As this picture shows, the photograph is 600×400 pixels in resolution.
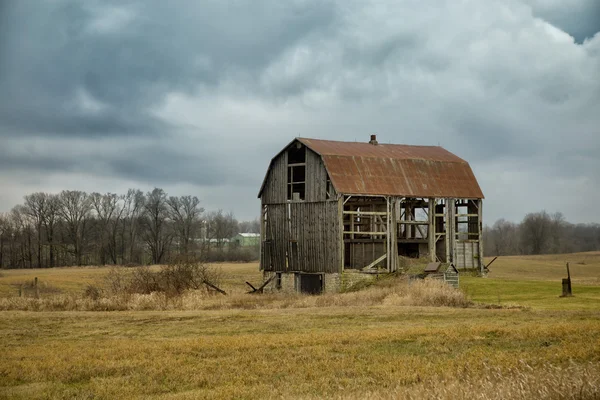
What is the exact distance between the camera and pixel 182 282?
3900cm

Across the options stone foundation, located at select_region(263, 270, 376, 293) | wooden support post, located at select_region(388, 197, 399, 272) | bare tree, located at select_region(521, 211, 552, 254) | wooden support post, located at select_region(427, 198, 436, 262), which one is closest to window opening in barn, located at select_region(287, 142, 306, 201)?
stone foundation, located at select_region(263, 270, 376, 293)

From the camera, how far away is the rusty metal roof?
41.7m

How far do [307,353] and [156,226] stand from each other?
325 ft

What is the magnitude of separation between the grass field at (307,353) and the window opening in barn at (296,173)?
13.6m

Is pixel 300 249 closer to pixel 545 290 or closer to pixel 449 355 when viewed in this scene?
pixel 545 290

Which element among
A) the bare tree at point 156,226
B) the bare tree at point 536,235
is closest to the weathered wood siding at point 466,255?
the bare tree at point 156,226

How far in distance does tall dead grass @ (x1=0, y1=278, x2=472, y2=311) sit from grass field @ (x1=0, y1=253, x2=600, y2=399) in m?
1.81

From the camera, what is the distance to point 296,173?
45.3m

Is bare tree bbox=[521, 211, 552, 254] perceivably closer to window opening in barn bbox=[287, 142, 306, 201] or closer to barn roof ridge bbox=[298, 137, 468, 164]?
barn roof ridge bbox=[298, 137, 468, 164]

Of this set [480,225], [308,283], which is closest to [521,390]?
[308,283]

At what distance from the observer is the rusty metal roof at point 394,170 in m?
41.7

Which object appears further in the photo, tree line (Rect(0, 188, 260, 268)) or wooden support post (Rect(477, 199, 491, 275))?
tree line (Rect(0, 188, 260, 268))

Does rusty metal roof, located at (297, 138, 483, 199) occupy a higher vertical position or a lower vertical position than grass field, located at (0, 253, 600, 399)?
higher

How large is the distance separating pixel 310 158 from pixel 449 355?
26.2m
